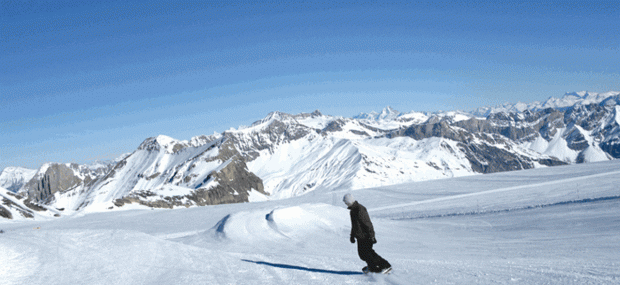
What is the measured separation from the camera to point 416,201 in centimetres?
3578

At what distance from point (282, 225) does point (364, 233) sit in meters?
12.6

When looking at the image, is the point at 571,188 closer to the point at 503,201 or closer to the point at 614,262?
the point at 503,201

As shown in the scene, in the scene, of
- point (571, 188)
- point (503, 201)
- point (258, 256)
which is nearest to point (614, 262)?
point (258, 256)

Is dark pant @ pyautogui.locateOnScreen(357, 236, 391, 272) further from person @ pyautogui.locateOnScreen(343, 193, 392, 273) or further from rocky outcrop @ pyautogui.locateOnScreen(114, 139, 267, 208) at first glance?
rocky outcrop @ pyautogui.locateOnScreen(114, 139, 267, 208)

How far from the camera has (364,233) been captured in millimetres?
8453

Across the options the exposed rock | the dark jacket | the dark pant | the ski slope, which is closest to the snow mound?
the ski slope

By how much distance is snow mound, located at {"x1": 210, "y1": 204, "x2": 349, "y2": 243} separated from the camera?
19.4m

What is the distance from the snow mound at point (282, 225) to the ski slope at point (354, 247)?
0.06 m

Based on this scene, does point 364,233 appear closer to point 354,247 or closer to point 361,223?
point 361,223

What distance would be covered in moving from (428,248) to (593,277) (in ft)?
→ 25.9

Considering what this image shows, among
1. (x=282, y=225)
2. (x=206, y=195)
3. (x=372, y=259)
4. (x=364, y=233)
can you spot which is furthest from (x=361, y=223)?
(x=206, y=195)

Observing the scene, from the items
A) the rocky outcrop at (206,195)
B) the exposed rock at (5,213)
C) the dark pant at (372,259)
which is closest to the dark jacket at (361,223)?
the dark pant at (372,259)

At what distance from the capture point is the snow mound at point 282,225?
1939 cm

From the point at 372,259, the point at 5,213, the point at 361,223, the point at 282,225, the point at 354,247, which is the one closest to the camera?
the point at 361,223
